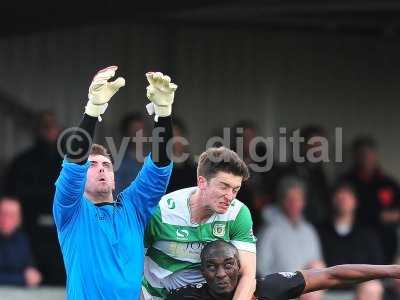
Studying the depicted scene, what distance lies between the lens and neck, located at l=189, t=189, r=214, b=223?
25.0 feet

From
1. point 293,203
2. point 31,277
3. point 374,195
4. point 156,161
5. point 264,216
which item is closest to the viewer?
point 156,161

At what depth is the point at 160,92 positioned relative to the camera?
7234 millimetres

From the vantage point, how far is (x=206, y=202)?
7.56 meters

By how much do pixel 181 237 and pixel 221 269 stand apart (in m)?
0.34

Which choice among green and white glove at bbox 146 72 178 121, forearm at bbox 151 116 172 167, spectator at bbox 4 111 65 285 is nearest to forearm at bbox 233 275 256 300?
forearm at bbox 151 116 172 167

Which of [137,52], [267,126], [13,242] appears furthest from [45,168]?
[267,126]

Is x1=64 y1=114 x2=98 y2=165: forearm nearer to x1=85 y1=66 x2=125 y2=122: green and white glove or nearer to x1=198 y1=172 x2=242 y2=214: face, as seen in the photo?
x1=85 y1=66 x2=125 y2=122: green and white glove

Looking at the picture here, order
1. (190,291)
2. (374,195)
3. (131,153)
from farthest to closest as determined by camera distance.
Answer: (374,195)
(131,153)
(190,291)

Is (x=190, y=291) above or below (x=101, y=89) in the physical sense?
below

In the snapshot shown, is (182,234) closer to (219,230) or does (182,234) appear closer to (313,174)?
(219,230)

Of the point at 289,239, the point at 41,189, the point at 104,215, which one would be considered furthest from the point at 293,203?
A: the point at 104,215

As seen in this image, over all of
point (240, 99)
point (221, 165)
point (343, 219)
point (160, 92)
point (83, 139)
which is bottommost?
point (343, 219)

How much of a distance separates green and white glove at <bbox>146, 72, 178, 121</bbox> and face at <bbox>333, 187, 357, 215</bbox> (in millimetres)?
4272

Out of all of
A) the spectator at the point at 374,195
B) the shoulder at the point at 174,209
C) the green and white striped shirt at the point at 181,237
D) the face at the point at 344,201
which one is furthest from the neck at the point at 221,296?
the spectator at the point at 374,195
